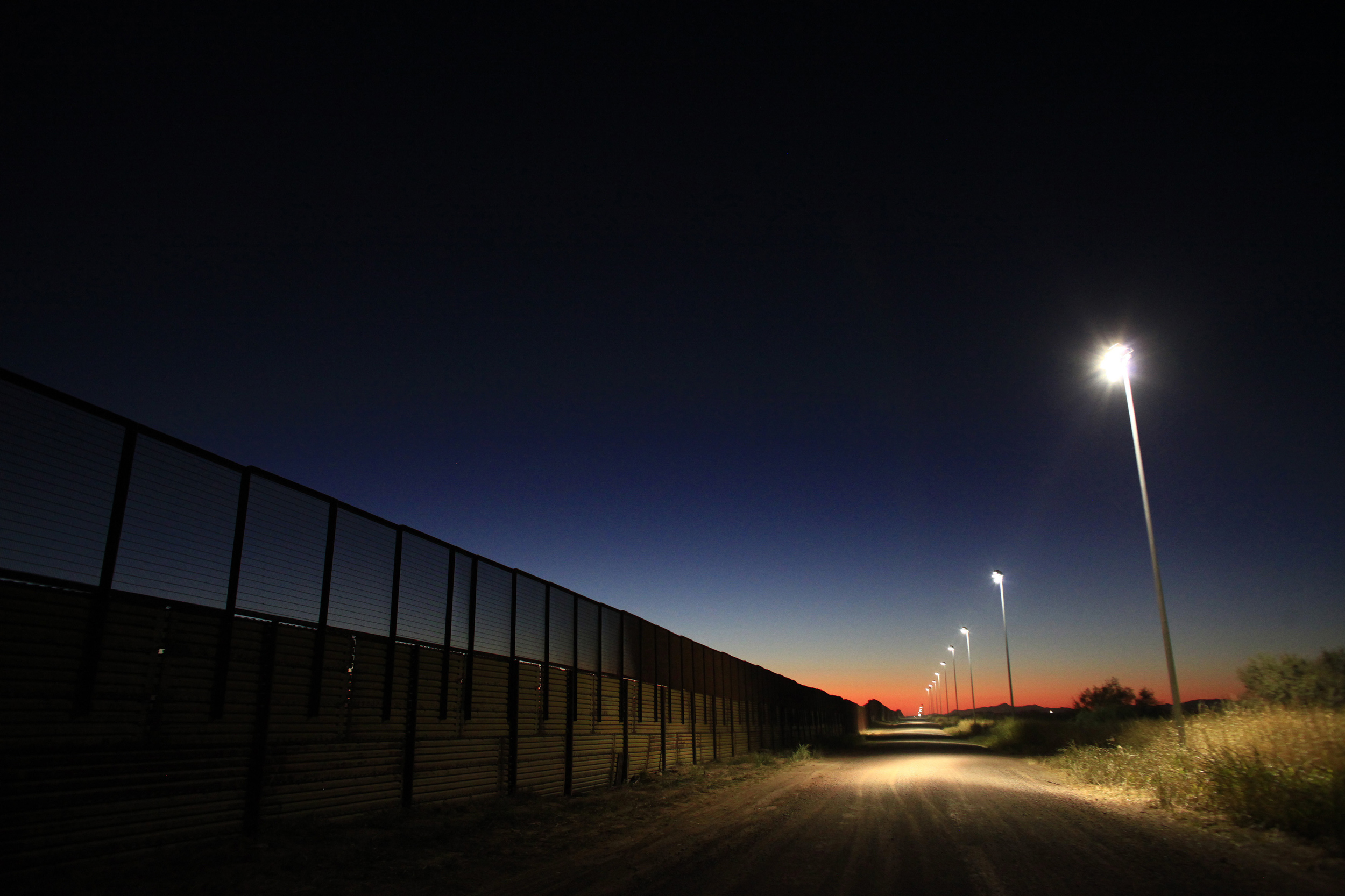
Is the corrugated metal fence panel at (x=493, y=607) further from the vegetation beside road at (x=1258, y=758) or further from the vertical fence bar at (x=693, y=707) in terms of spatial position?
the vertical fence bar at (x=693, y=707)

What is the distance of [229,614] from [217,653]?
45 centimetres

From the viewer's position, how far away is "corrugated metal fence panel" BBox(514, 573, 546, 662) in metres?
15.9

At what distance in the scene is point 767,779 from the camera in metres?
22.8

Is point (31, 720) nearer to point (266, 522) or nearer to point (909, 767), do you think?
point (266, 522)

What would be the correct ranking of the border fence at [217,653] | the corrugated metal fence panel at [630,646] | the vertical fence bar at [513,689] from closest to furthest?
1. the border fence at [217,653]
2. the vertical fence bar at [513,689]
3. the corrugated metal fence panel at [630,646]

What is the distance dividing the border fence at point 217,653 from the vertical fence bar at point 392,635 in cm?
4

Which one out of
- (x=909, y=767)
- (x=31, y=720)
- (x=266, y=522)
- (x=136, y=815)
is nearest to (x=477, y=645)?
(x=266, y=522)

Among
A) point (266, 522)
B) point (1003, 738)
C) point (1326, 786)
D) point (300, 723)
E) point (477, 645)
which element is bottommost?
point (1003, 738)

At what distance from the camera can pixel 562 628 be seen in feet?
59.6

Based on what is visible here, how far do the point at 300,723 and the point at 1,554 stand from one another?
426cm

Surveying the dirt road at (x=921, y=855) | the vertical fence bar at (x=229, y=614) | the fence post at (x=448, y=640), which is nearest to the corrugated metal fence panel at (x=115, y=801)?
the vertical fence bar at (x=229, y=614)

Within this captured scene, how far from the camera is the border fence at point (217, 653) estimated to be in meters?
6.80

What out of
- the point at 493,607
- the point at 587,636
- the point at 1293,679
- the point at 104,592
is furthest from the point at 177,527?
the point at 1293,679

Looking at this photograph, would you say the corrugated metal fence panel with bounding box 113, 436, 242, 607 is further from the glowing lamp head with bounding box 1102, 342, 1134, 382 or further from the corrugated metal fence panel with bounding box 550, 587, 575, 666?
the glowing lamp head with bounding box 1102, 342, 1134, 382
